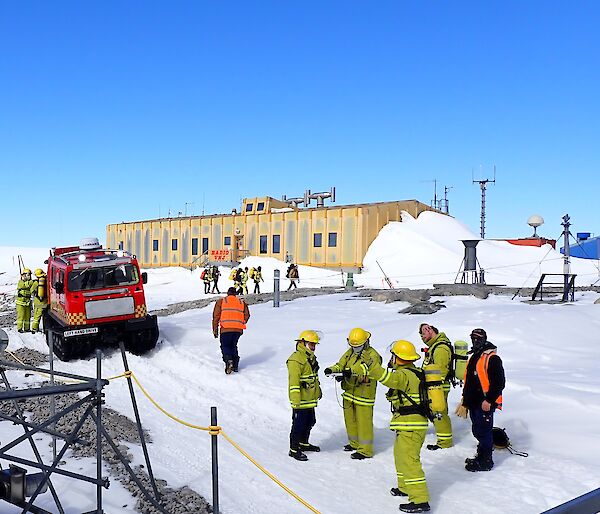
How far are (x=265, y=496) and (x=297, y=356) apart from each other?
186cm

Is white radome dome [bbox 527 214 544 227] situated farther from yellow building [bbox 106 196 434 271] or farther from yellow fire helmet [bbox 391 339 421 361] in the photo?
yellow fire helmet [bbox 391 339 421 361]

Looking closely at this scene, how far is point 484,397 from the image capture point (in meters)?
6.39

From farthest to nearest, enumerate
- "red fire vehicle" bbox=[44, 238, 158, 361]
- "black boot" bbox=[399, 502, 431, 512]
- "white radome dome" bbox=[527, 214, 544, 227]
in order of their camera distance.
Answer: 1. "white radome dome" bbox=[527, 214, 544, 227]
2. "red fire vehicle" bbox=[44, 238, 158, 361]
3. "black boot" bbox=[399, 502, 431, 512]

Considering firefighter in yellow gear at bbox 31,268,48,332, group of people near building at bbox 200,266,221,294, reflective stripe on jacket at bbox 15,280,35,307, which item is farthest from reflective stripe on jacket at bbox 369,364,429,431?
group of people near building at bbox 200,266,221,294

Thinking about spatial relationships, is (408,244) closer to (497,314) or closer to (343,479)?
(497,314)

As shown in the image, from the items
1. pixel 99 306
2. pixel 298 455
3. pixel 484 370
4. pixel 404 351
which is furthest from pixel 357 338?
pixel 99 306

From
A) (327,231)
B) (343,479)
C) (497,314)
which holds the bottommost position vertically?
(343,479)

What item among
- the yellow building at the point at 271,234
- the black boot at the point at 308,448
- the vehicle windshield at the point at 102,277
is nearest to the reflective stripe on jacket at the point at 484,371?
the black boot at the point at 308,448

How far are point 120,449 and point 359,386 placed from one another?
2897mm

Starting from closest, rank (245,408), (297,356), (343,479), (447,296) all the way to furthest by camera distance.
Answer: (343,479) < (297,356) < (245,408) < (447,296)

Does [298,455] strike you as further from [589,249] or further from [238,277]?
[589,249]

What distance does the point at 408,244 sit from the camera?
3778 centimetres

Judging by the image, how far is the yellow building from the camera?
38469mm

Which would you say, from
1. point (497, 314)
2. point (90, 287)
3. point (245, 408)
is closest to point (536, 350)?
point (497, 314)
